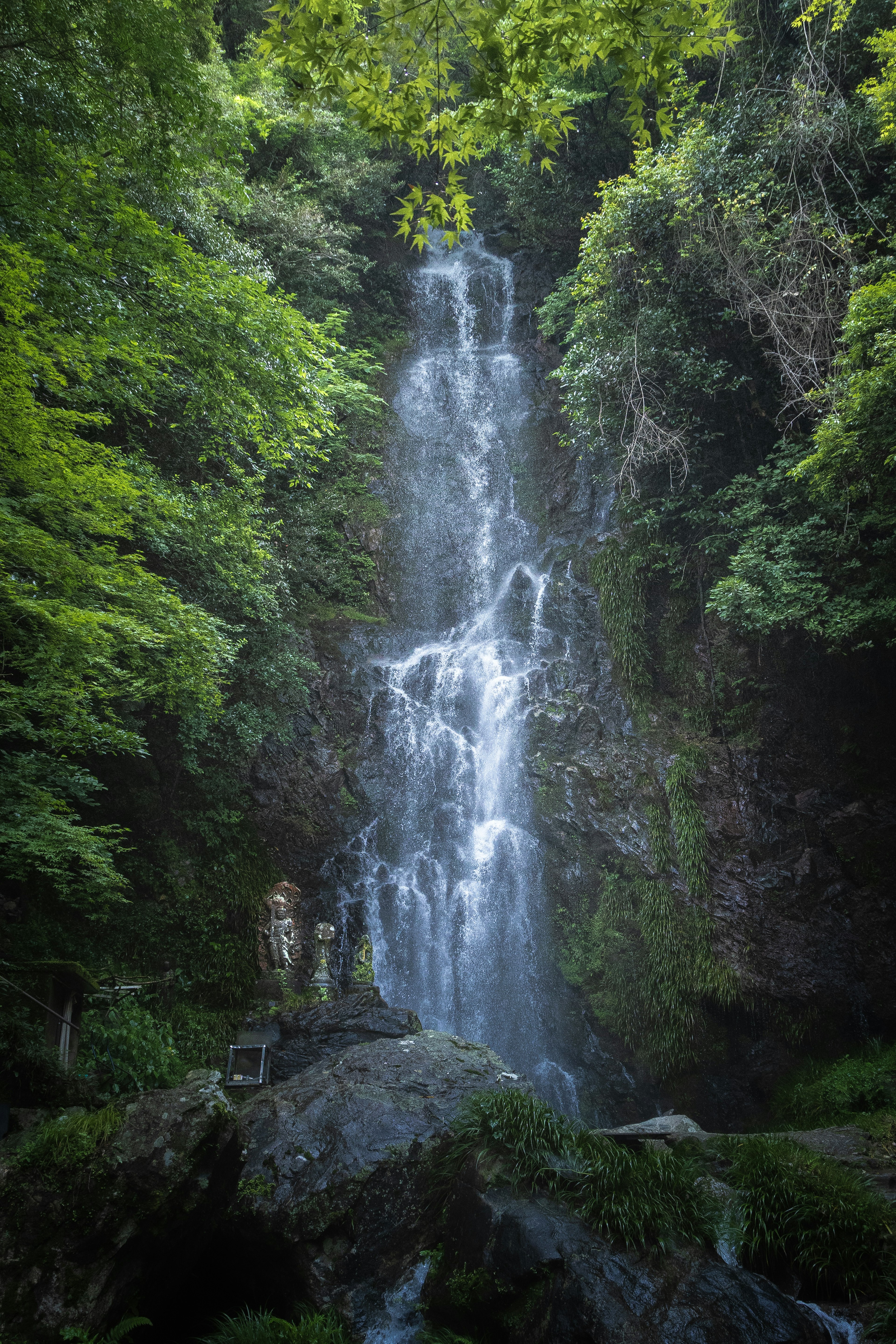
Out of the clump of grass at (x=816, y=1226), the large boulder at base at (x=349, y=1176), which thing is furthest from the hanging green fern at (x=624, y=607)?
the clump of grass at (x=816, y=1226)

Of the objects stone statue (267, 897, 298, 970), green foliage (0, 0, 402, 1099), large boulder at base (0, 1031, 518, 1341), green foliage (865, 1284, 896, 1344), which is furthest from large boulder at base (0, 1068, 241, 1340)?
stone statue (267, 897, 298, 970)

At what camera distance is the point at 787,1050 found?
29.3 feet

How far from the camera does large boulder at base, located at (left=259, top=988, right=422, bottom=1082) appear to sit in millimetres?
7926

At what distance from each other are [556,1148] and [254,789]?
719cm

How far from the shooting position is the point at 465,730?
12117 mm

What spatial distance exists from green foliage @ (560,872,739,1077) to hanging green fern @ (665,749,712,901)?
39 centimetres

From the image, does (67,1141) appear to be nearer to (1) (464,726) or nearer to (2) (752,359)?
(1) (464,726)

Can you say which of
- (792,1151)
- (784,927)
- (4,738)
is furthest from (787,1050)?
(4,738)

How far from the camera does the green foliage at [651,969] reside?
9.15 meters

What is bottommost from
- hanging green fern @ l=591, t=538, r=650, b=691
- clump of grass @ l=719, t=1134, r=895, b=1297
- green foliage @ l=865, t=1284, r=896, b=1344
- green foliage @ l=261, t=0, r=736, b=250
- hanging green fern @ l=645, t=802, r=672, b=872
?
green foliage @ l=865, t=1284, r=896, b=1344

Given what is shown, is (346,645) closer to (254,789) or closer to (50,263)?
(254,789)

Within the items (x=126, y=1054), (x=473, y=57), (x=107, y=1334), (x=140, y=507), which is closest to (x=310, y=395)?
(x=140, y=507)

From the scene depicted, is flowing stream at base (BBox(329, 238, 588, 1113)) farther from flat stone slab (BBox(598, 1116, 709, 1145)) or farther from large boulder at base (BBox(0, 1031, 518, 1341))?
large boulder at base (BBox(0, 1031, 518, 1341))

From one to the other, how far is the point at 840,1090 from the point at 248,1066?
6.88 metres
